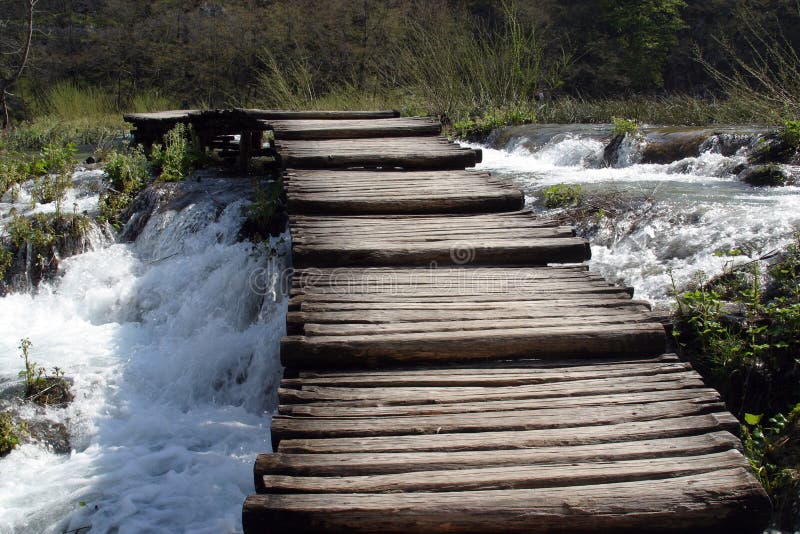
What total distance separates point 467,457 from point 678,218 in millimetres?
4100

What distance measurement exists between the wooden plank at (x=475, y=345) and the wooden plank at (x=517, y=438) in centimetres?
52

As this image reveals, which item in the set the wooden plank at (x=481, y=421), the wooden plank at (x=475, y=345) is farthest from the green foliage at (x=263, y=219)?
the wooden plank at (x=481, y=421)

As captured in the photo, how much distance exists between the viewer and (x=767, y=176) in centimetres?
679

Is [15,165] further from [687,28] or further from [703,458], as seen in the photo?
[687,28]

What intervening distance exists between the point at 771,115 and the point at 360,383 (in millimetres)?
8265

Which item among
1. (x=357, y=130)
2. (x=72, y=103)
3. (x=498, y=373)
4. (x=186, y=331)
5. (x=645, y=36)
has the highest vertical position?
(x=645, y=36)

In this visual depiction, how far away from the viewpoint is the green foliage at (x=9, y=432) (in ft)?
13.7

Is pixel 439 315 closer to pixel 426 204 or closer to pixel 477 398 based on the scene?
pixel 477 398

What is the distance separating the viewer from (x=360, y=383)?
105 inches

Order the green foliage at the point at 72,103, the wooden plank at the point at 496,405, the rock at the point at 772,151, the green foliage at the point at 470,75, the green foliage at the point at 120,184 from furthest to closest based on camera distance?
the green foliage at the point at 72,103 → the green foliage at the point at 470,75 → the green foliage at the point at 120,184 → the rock at the point at 772,151 → the wooden plank at the point at 496,405

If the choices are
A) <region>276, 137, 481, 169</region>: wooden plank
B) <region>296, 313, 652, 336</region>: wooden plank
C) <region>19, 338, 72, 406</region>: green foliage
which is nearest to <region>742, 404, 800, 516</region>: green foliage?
<region>296, 313, 652, 336</region>: wooden plank

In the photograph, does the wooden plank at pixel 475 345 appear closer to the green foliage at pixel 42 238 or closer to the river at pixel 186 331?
the river at pixel 186 331

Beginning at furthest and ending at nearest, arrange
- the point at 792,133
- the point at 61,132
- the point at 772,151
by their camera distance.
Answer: the point at 61,132, the point at 772,151, the point at 792,133

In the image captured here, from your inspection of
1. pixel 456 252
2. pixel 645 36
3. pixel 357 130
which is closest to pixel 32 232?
pixel 357 130
